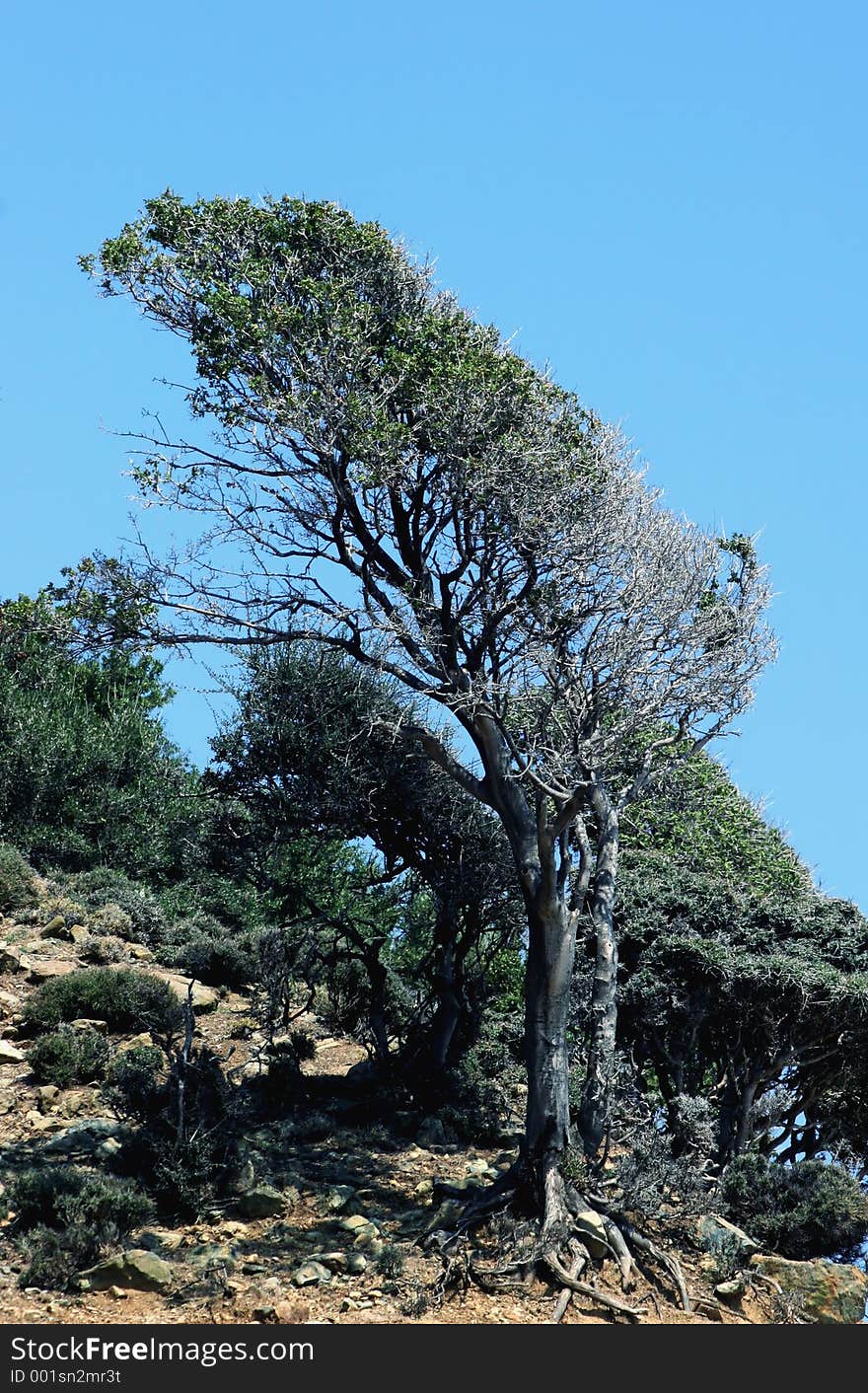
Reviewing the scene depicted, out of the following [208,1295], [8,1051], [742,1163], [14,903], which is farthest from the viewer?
[14,903]

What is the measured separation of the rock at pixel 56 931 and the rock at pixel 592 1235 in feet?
47.7

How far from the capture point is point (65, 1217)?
682 inches

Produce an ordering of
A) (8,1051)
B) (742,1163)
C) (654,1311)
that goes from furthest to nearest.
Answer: (8,1051) → (742,1163) → (654,1311)

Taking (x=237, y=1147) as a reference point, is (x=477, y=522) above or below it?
above

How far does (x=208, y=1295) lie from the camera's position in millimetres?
16328

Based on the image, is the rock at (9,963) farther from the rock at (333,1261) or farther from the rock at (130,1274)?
the rock at (333,1261)

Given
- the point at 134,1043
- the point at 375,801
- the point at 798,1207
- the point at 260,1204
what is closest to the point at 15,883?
the point at 134,1043

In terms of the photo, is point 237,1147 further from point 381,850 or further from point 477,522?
point 477,522

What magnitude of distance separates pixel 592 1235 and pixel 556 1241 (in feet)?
1.78

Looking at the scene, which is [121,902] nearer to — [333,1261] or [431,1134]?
[431,1134]

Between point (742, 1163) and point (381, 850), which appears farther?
point (381, 850)

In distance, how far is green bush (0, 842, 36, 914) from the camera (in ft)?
103

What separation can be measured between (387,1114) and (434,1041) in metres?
1.46

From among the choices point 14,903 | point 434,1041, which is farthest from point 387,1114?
point 14,903
